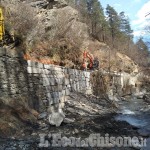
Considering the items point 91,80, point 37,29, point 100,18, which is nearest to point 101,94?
point 91,80

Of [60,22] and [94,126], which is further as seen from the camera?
[60,22]

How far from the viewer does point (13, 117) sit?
1025 centimetres

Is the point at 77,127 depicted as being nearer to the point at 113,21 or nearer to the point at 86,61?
the point at 86,61

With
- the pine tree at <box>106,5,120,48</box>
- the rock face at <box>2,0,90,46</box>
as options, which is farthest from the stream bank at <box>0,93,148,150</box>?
the pine tree at <box>106,5,120,48</box>

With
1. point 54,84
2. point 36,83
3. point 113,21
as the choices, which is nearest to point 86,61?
point 54,84

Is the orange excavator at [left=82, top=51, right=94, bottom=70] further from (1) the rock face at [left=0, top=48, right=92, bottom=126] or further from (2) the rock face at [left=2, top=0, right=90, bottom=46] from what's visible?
(1) the rock face at [left=0, top=48, right=92, bottom=126]

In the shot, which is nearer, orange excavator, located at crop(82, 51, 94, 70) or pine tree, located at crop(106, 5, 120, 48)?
orange excavator, located at crop(82, 51, 94, 70)

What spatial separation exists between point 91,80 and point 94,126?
10495 millimetres

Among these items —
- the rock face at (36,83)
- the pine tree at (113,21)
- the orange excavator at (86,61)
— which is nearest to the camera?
the rock face at (36,83)

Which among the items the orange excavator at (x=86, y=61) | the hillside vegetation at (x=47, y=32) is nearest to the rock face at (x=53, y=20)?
the hillside vegetation at (x=47, y=32)

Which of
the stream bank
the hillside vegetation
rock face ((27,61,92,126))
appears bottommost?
the stream bank

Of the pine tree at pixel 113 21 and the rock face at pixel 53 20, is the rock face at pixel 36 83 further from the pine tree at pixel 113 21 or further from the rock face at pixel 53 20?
the pine tree at pixel 113 21

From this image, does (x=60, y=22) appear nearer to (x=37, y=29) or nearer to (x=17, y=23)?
(x=37, y=29)

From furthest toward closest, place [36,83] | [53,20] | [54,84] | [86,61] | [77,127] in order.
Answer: [86,61], [53,20], [54,84], [36,83], [77,127]
